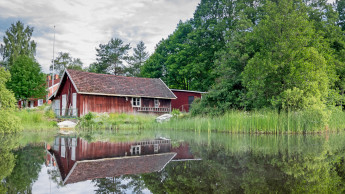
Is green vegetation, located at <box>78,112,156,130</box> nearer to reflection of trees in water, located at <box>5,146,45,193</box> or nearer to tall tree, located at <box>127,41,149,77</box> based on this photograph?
reflection of trees in water, located at <box>5,146,45,193</box>

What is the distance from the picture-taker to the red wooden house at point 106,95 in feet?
Result: 75.1

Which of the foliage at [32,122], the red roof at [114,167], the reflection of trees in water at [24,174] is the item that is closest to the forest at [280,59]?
the foliage at [32,122]

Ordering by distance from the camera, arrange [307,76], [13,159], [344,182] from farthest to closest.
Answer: [307,76], [13,159], [344,182]

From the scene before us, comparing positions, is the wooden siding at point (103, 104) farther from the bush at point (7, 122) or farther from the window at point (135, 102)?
the bush at point (7, 122)

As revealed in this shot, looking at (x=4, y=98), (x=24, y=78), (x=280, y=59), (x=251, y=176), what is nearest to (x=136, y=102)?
(x=4, y=98)

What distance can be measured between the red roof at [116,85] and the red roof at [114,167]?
18.3 m

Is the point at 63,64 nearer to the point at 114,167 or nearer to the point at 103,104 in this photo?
the point at 103,104

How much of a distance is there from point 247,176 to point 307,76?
39.5 feet

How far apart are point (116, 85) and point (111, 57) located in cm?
2184

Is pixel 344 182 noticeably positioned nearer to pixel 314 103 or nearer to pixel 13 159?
pixel 13 159

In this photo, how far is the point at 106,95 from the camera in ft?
79.2

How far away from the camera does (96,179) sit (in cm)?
353

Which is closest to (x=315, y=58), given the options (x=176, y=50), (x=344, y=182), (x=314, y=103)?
(x=314, y=103)

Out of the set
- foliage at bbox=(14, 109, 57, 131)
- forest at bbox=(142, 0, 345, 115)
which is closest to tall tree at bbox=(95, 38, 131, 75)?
forest at bbox=(142, 0, 345, 115)
